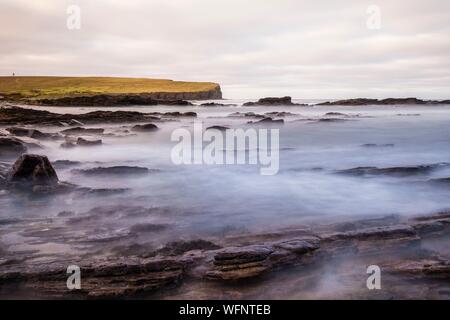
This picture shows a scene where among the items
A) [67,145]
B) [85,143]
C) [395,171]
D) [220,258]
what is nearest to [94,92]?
[85,143]

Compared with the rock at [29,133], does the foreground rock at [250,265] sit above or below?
below

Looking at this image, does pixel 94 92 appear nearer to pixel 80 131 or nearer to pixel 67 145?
pixel 80 131

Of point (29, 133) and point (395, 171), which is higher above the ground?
point (29, 133)

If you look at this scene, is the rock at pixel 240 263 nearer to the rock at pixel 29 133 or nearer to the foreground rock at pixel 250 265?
the foreground rock at pixel 250 265

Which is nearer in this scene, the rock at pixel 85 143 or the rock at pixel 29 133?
the rock at pixel 85 143

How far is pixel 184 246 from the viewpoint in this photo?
6121 millimetres

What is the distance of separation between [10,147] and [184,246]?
11.1m

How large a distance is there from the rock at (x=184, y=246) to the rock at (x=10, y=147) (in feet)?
33.5

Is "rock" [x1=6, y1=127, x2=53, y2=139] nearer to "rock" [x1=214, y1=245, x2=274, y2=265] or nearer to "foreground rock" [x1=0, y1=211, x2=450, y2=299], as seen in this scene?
"foreground rock" [x1=0, y1=211, x2=450, y2=299]

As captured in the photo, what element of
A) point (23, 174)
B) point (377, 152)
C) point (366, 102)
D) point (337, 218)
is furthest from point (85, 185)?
point (366, 102)

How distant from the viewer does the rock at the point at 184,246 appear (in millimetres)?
5973

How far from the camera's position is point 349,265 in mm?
5609

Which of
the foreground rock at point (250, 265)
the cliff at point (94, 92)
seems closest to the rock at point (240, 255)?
the foreground rock at point (250, 265)

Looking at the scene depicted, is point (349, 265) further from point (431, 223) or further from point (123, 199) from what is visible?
point (123, 199)
